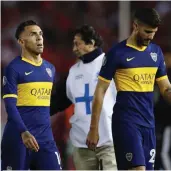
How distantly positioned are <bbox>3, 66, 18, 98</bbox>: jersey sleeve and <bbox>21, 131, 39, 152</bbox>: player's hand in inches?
16.2

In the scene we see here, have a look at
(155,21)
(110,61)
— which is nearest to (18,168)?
(110,61)

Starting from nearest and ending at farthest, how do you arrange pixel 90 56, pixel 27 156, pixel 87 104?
pixel 27 156 → pixel 87 104 → pixel 90 56

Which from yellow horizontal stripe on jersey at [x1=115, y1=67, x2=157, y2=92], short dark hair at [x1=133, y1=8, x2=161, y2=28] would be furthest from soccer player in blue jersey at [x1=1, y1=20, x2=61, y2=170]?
short dark hair at [x1=133, y1=8, x2=161, y2=28]

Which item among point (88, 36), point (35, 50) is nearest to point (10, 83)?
point (35, 50)

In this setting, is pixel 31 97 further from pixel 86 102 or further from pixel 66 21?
pixel 66 21

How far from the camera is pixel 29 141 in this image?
7414mm

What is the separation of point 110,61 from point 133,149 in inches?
31.6

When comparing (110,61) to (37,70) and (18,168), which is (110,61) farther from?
(18,168)

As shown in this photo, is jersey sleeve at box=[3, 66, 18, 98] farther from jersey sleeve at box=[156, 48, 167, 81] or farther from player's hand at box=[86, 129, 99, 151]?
jersey sleeve at box=[156, 48, 167, 81]

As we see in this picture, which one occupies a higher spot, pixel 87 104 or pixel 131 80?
pixel 131 80

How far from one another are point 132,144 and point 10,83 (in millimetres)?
1264

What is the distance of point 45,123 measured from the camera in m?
7.89

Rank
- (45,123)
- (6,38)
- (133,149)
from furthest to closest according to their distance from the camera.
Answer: (6,38), (45,123), (133,149)

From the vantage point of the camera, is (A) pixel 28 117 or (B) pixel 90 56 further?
(B) pixel 90 56
